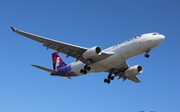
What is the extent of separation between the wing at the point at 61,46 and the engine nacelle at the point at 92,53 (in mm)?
1100

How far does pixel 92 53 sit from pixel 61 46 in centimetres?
438

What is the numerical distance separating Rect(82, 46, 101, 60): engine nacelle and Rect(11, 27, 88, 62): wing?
110cm

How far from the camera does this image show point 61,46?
38812 mm

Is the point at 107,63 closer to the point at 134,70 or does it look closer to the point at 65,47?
the point at 65,47

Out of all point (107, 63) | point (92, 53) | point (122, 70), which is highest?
point (122, 70)

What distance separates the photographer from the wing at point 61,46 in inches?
1436

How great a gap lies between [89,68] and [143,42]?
8561 mm

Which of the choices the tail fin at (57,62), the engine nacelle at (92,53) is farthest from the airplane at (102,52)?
the tail fin at (57,62)

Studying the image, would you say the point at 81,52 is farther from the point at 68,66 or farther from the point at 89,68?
the point at 68,66

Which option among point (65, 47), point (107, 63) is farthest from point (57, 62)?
point (107, 63)

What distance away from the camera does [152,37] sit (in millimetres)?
36125

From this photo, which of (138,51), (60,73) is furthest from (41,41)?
(138,51)

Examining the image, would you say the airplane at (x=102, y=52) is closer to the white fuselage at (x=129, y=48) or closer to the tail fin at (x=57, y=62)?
the white fuselage at (x=129, y=48)

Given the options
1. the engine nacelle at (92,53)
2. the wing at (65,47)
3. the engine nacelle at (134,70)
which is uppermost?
the wing at (65,47)
